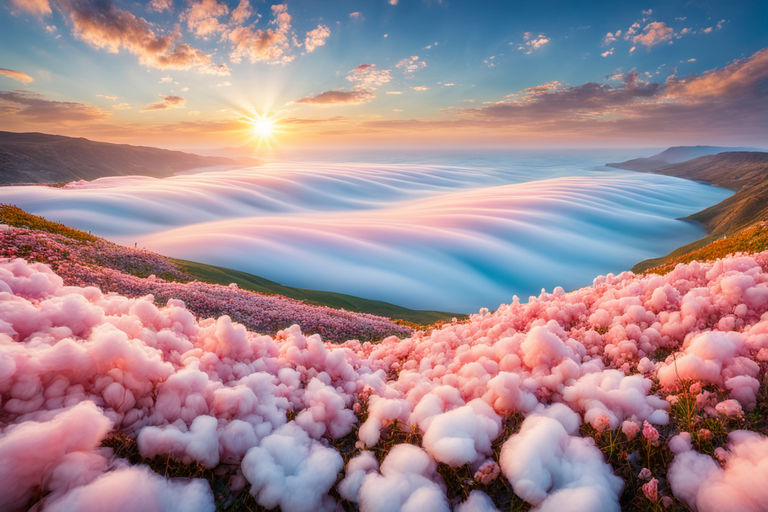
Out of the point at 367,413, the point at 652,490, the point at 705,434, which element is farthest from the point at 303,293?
→ the point at 652,490

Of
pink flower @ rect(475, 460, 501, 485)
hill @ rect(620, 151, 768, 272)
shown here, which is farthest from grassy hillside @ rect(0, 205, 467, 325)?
pink flower @ rect(475, 460, 501, 485)

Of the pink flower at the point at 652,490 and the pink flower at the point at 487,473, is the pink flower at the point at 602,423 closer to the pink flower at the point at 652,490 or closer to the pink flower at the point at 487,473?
the pink flower at the point at 652,490

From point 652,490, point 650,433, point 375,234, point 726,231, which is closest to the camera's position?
point 652,490

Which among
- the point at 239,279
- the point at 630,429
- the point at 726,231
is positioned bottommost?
the point at 726,231

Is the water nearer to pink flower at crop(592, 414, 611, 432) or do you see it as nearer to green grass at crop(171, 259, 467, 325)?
green grass at crop(171, 259, 467, 325)

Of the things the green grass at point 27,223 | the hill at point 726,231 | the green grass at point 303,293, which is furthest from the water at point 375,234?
the green grass at point 27,223

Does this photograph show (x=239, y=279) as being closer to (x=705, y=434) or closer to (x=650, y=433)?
(x=650, y=433)

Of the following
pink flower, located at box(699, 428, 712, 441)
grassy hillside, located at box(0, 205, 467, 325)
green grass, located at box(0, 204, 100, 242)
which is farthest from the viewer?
grassy hillside, located at box(0, 205, 467, 325)

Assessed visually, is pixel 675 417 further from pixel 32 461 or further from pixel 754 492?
pixel 32 461
